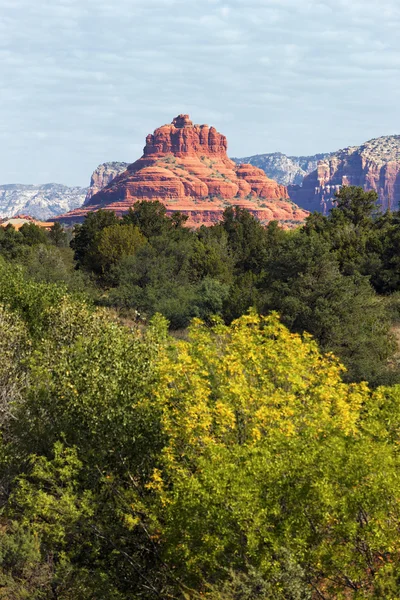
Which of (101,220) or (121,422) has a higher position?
(101,220)

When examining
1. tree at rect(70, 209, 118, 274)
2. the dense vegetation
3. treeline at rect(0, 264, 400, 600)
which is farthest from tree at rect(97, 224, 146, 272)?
treeline at rect(0, 264, 400, 600)

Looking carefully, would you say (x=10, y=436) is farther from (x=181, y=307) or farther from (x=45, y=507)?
(x=181, y=307)

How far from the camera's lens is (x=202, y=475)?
1645cm

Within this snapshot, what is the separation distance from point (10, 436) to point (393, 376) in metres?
24.0

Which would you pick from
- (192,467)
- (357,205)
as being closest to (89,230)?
(357,205)

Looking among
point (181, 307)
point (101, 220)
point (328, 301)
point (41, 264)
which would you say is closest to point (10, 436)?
point (328, 301)

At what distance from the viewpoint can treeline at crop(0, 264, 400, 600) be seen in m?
15.1

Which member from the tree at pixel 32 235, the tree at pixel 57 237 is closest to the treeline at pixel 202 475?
the tree at pixel 32 235

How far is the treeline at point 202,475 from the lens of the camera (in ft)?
49.4

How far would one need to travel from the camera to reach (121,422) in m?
21.7

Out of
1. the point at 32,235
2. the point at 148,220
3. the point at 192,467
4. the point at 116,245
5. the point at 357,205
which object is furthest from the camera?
the point at 32,235

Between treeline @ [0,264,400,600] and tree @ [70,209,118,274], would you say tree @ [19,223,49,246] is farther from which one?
treeline @ [0,264,400,600]

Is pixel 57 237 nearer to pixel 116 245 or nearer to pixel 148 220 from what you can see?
pixel 148 220

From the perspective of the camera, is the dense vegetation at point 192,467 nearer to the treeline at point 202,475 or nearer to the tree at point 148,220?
the treeline at point 202,475
